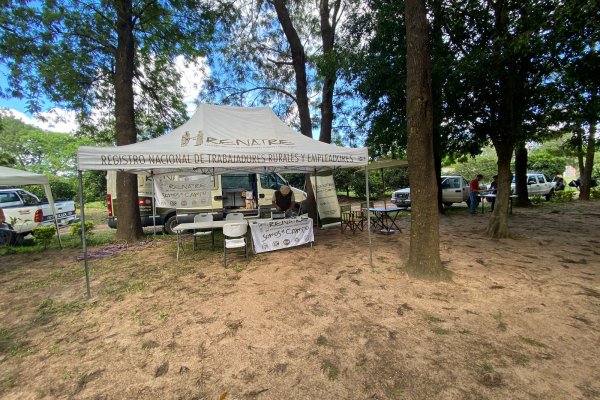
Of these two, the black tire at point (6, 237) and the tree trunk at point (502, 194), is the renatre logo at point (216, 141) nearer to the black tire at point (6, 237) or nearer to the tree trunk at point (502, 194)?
the tree trunk at point (502, 194)

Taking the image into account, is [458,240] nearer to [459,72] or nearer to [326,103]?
[459,72]

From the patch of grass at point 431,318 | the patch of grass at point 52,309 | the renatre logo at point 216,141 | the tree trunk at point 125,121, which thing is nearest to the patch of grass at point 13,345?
the patch of grass at point 52,309

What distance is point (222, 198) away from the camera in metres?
9.05

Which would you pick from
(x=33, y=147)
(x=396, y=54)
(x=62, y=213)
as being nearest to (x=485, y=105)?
(x=396, y=54)

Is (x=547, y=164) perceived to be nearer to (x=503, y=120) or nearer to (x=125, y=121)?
(x=503, y=120)

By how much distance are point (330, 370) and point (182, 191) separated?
6.64m

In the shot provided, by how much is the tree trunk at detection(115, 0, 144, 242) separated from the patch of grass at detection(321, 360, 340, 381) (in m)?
6.93

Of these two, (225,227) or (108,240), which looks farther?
(108,240)

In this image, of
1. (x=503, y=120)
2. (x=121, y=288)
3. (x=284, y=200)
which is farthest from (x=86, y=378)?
(x=503, y=120)

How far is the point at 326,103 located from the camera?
9.66m

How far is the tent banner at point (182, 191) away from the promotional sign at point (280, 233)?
300 cm

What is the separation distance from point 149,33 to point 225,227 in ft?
25.8

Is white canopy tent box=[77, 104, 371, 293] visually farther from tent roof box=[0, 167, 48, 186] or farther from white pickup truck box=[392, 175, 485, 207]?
white pickup truck box=[392, 175, 485, 207]

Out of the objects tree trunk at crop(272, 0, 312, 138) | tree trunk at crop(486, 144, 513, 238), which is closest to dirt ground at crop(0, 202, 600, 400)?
tree trunk at crop(486, 144, 513, 238)
